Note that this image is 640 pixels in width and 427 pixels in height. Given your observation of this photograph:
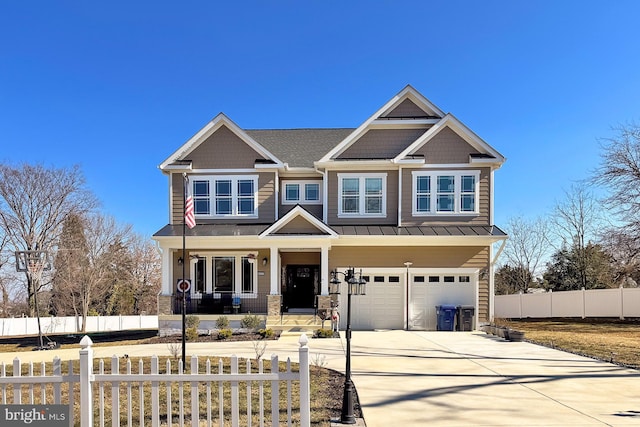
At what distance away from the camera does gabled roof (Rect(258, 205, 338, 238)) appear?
54.4 feet

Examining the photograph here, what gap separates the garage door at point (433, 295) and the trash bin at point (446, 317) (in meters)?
0.32

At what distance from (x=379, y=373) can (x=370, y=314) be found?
8.65 meters

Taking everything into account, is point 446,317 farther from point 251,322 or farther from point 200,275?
point 200,275

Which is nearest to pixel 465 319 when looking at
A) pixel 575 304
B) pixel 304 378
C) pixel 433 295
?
pixel 433 295

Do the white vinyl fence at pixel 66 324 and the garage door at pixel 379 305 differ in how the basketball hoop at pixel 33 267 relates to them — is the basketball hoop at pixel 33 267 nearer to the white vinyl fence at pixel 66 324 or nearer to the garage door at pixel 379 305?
the white vinyl fence at pixel 66 324

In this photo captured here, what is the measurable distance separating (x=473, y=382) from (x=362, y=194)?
11.2 meters

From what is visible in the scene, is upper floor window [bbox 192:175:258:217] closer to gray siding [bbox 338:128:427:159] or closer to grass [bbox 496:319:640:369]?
gray siding [bbox 338:128:427:159]

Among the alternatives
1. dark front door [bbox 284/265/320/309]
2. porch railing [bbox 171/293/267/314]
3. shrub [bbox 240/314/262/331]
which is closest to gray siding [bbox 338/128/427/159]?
dark front door [bbox 284/265/320/309]

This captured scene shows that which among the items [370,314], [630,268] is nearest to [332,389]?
[370,314]

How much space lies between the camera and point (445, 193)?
17938 mm

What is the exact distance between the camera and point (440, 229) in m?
17.5

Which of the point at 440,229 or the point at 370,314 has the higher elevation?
the point at 440,229

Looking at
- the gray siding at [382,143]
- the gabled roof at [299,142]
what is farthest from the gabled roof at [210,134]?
the gray siding at [382,143]

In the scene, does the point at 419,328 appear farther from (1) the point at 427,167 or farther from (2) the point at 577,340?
(1) the point at 427,167
